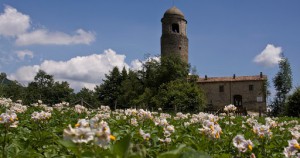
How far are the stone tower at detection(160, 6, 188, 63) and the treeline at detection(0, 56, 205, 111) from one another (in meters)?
2.94

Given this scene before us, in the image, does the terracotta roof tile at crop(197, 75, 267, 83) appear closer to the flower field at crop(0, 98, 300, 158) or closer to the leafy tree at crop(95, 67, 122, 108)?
the leafy tree at crop(95, 67, 122, 108)

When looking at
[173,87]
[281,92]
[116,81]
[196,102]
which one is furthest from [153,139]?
[116,81]

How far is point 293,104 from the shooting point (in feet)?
94.5

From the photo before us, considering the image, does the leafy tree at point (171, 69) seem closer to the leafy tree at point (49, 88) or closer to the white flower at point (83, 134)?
the leafy tree at point (49, 88)

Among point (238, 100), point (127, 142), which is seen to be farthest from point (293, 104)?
point (127, 142)

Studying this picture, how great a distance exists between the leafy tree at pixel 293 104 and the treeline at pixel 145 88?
27.4 ft

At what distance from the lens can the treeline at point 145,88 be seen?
3562 cm

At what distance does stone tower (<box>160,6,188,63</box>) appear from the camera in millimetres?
50688

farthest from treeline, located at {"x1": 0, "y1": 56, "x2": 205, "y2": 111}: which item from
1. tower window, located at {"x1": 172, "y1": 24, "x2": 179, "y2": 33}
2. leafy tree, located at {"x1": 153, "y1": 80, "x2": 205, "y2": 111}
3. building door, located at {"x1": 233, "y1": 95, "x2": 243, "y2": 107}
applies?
building door, located at {"x1": 233, "y1": 95, "x2": 243, "y2": 107}

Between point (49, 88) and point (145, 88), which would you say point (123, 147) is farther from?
point (49, 88)

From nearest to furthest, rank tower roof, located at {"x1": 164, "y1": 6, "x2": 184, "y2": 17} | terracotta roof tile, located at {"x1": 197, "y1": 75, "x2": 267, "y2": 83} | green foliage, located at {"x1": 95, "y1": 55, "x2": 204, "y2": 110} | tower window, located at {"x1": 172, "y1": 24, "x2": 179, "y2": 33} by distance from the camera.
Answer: green foliage, located at {"x1": 95, "y1": 55, "x2": 204, "y2": 110} → tower window, located at {"x1": 172, "y1": 24, "x2": 179, "y2": 33} → tower roof, located at {"x1": 164, "y1": 6, "x2": 184, "y2": 17} → terracotta roof tile, located at {"x1": 197, "y1": 75, "x2": 267, "y2": 83}

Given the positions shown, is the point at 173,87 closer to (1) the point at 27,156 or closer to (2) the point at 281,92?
(2) the point at 281,92

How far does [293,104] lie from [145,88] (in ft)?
74.5

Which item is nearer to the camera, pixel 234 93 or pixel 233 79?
pixel 234 93
